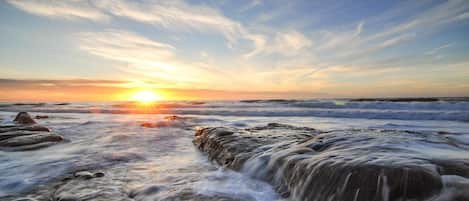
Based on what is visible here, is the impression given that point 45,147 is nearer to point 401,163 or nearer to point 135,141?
point 135,141

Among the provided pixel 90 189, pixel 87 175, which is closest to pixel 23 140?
pixel 87 175

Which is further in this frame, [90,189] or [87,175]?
[87,175]

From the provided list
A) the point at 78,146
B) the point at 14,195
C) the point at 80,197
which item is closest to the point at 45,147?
the point at 78,146

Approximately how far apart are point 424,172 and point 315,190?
30.2 inches

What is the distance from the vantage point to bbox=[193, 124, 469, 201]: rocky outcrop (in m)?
1.85

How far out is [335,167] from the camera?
2328 mm

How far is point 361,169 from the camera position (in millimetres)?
2150

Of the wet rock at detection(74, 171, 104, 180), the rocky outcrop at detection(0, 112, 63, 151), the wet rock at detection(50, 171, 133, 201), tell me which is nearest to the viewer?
the wet rock at detection(50, 171, 133, 201)

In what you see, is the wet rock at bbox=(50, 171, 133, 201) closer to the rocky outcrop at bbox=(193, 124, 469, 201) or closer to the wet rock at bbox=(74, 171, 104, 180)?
the wet rock at bbox=(74, 171, 104, 180)

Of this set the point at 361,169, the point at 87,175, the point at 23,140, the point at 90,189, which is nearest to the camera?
the point at 361,169

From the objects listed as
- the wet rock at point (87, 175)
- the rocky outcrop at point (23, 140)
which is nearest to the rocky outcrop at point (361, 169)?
the wet rock at point (87, 175)

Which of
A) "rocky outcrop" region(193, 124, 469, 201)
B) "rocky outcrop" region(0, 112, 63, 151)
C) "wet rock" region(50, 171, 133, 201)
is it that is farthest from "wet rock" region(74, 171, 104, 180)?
"rocky outcrop" region(0, 112, 63, 151)

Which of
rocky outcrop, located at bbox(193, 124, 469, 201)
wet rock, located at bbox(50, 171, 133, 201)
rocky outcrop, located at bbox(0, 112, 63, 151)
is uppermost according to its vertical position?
rocky outcrop, located at bbox(193, 124, 469, 201)

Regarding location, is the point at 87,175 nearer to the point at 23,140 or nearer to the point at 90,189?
the point at 90,189
